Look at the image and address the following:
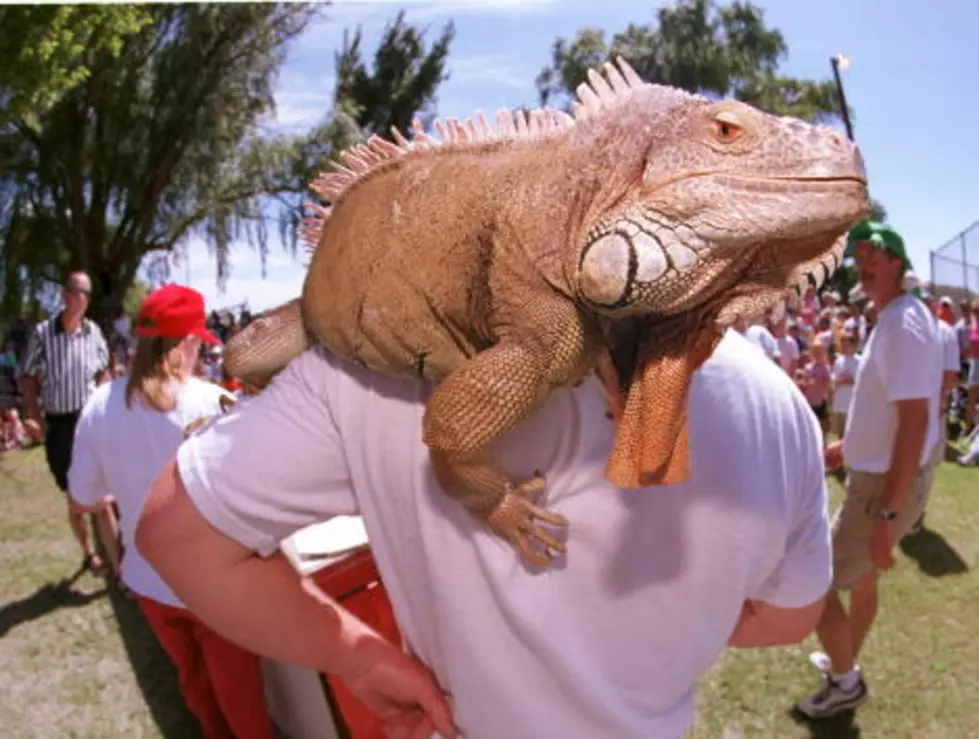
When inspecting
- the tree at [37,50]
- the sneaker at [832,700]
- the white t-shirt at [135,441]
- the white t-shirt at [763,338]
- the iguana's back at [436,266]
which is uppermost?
the tree at [37,50]

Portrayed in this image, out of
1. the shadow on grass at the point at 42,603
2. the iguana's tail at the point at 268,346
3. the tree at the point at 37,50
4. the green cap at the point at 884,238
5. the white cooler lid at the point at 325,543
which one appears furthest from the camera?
the tree at the point at 37,50

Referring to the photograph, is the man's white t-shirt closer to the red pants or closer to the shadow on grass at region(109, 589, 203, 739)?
the red pants

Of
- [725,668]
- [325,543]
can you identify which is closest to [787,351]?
[725,668]

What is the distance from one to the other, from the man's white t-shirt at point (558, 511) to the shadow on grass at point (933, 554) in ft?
17.2

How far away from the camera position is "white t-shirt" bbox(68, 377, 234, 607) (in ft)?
11.4

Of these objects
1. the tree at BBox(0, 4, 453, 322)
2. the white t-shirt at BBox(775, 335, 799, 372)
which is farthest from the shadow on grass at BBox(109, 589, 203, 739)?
the tree at BBox(0, 4, 453, 322)

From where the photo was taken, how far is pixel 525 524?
1.16 metres

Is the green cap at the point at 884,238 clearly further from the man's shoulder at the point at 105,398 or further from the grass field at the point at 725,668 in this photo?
the man's shoulder at the point at 105,398

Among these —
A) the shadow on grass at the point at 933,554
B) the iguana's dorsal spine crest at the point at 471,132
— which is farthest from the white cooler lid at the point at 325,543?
the shadow on grass at the point at 933,554

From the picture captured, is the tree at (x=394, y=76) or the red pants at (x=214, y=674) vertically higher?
the tree at (x=394, y=76)

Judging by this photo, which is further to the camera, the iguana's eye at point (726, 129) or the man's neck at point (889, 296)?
the man's neck at point (889, 296)

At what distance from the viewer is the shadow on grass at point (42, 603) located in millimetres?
5441

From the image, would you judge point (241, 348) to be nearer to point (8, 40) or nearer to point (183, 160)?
point (8, 40)

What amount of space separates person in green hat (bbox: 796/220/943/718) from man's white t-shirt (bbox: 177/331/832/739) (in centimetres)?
264
